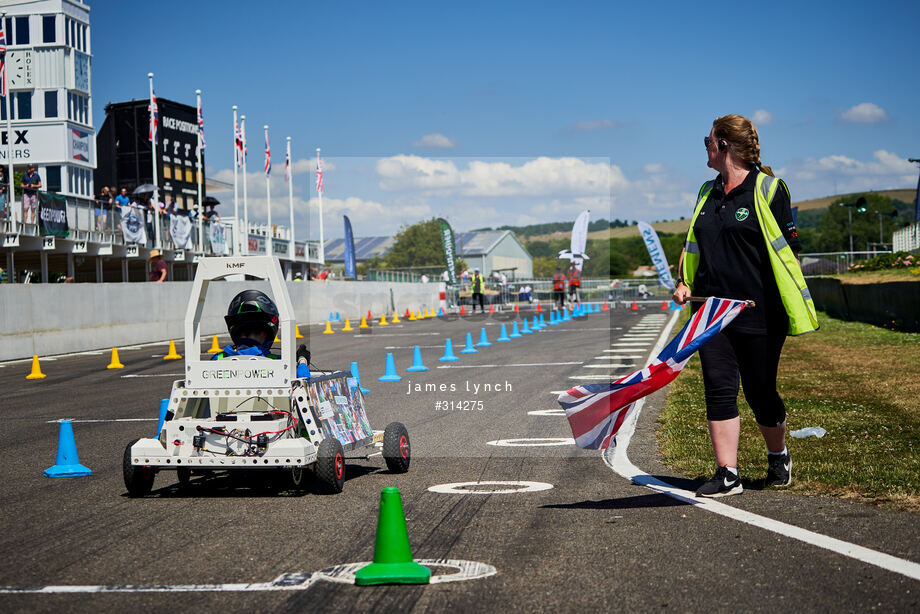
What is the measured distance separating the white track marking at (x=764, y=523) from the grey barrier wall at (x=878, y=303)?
54.4 ft

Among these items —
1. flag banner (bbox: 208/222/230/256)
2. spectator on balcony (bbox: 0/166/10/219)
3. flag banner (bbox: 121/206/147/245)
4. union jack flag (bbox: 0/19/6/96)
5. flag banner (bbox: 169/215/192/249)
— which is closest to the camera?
spectator on balcony (bbox: 0/166/10/219)

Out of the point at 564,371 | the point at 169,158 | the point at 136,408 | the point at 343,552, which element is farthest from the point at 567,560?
the point at 169,158

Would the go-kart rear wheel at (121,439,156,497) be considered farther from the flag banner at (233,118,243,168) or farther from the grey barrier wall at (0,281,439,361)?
the flag banner at (233,118,243,168)

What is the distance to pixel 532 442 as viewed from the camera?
9.50m

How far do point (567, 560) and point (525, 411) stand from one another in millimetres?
7059

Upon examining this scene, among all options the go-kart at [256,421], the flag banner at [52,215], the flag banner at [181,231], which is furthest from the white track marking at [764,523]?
the flag banner at [181,231]

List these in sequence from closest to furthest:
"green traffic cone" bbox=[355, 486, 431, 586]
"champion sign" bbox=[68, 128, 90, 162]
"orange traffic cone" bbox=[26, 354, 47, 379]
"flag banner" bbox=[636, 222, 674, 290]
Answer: "green traffic cone" bbox=[355, 486, 431, 586], "orange traffic cone" bbox=[26, 354, 47, 379], "flag banner" bbox=[636, 222, 674, 290], "champion sign" bbox=[68, 128, 90, 162]

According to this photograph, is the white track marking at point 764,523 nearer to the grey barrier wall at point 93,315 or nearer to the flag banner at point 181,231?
the grey barrier wall at point 93,315

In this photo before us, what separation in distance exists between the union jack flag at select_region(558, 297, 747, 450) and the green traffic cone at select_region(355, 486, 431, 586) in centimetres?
205

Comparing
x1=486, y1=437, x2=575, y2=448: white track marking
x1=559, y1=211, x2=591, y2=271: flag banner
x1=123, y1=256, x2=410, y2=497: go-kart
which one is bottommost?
x1=486, y1=437, x2=575, y2=448: white track marking

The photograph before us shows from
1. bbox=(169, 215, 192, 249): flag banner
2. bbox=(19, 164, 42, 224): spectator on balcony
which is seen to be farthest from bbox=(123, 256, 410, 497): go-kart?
bbox=(169, 215, 192, 249): flag banner

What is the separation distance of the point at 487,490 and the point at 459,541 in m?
1.57

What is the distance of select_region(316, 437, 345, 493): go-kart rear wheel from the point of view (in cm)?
688

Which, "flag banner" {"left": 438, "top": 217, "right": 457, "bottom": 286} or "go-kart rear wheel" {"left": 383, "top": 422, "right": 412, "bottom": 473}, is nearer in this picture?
"go-kart rear wheel" {"left": 383, "top": 422, "right": 412, "bottom": 473}
